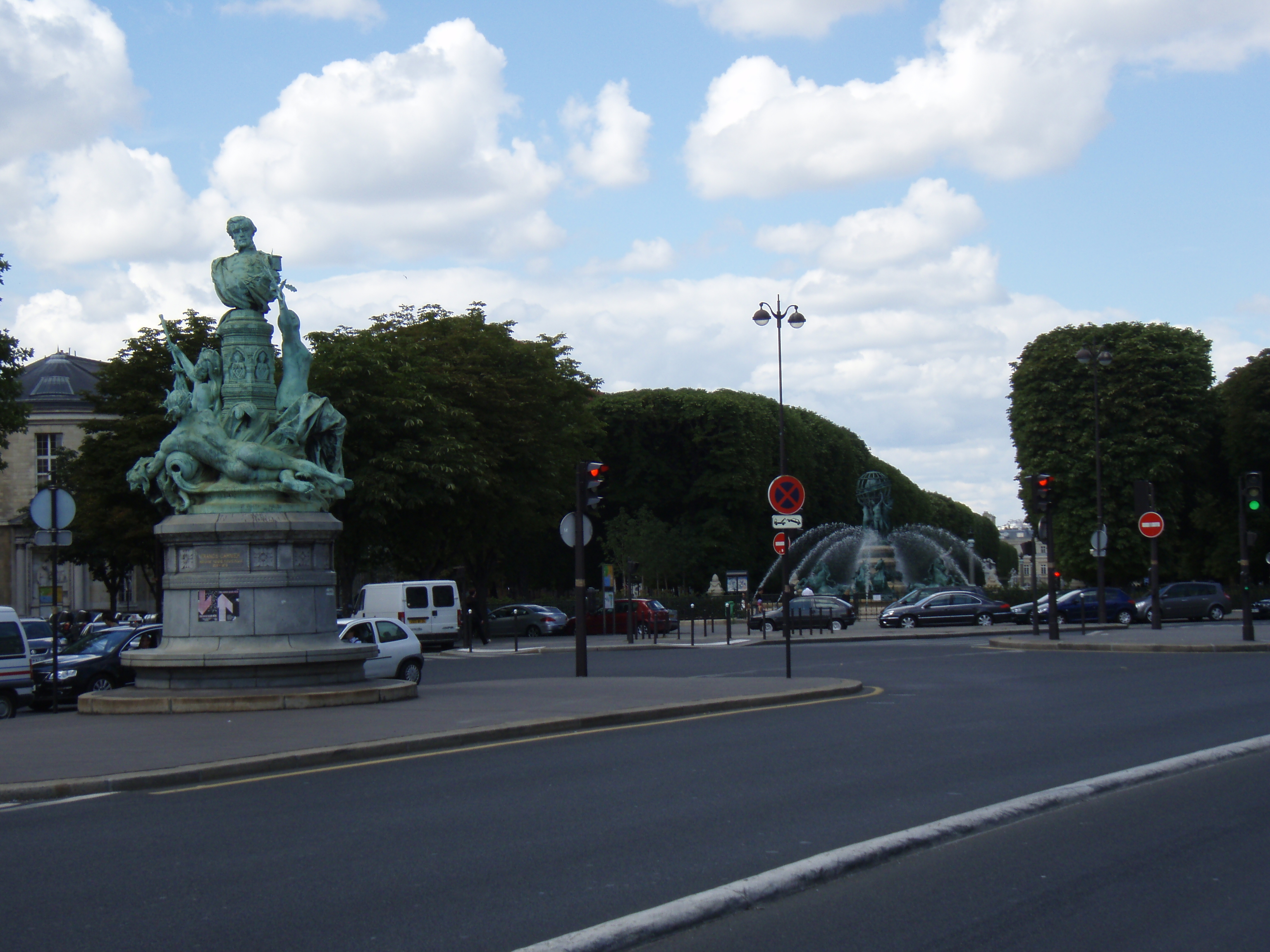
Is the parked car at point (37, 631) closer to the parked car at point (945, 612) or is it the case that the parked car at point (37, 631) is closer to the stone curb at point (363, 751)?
the stone curb at point (363, 751)

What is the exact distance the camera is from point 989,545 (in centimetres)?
15038

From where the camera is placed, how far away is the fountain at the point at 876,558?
65.2m

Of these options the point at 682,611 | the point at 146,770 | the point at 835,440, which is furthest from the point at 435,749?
the point at 835,440

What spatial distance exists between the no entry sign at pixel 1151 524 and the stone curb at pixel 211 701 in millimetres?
26194

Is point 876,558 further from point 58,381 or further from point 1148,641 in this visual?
point 58,381

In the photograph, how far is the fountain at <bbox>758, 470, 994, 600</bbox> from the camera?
2569 inches

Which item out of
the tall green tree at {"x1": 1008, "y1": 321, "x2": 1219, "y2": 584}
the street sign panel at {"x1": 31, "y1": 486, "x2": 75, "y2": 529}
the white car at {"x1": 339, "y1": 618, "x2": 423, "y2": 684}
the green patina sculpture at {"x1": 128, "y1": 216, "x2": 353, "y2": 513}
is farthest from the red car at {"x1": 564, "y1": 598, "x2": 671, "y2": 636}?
the street sign panel at {"x1": 31, "y1": 486, "x2": 75, "y2": 529}

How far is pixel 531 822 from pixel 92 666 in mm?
16101

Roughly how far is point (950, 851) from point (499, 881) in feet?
8.56

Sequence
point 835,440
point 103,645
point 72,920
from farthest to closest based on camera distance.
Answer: point 835,440
point 103,645
point 72,920

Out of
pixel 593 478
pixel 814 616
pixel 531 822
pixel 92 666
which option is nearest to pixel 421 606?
pixel 814 616

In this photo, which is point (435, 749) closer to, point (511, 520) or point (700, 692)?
point (700, 692)

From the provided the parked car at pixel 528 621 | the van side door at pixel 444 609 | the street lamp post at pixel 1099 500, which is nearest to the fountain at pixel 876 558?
the parked car at pixel 528 621

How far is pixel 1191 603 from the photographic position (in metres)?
48.2
